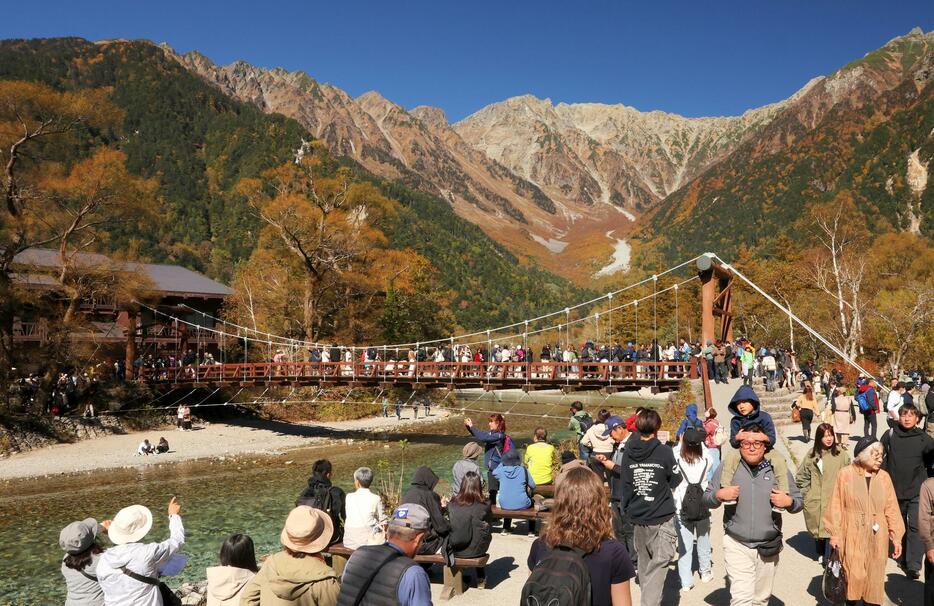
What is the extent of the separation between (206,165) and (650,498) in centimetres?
9366

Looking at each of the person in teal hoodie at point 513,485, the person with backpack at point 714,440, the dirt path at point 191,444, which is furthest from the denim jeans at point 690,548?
the dirt path at point 191,444

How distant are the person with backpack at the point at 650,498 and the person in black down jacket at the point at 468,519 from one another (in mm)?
1734

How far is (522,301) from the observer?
3625 inches

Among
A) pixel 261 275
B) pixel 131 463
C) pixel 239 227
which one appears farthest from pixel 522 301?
pixel 131 463

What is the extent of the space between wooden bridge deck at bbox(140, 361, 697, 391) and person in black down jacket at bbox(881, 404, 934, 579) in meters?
12.9

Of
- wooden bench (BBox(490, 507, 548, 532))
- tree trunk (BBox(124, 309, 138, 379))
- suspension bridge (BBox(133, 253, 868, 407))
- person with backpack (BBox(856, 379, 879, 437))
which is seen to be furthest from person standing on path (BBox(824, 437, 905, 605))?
tree trunk (BBox(124, 309, 138, 379))

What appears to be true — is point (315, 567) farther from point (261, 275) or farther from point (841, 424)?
point (261, 275)

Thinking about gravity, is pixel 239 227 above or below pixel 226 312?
above

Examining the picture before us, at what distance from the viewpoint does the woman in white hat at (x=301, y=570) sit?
3.42m

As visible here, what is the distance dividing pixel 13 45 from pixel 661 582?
130 metres

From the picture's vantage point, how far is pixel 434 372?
2403 centimetres

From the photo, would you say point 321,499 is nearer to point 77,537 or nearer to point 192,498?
point 77,537

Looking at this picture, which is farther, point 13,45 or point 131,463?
point 13,45

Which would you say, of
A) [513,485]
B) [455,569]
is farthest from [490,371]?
[455,569]
